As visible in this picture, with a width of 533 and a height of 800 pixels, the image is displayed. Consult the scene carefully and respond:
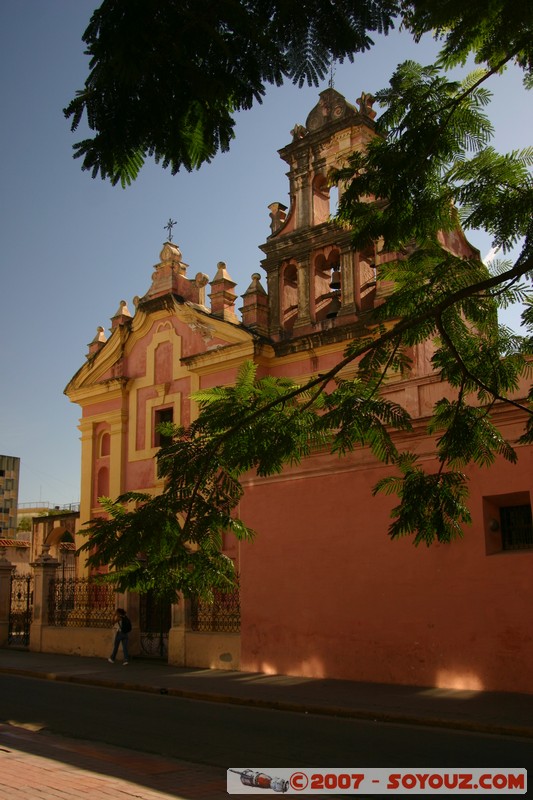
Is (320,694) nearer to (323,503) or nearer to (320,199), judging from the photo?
(323,503)

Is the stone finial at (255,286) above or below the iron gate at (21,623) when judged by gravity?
above

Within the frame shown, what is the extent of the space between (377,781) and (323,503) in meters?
8.80

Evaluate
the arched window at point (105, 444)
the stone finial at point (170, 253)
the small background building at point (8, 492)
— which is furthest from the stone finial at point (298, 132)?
the small background building at point (8, 492)

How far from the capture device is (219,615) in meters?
18.4

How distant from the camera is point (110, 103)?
4.91 m

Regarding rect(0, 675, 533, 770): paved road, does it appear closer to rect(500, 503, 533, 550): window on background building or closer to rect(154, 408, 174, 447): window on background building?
rect(500, 503, 533, 550): window on background building

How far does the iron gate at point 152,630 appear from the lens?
65.8ft

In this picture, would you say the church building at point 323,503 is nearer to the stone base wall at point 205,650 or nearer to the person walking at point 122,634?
the stone base wall at point 205,650

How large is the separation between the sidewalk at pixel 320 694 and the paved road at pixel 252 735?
1.01 feet

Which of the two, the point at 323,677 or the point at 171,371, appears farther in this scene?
the point at 171,371

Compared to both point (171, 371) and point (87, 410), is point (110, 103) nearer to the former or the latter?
point (171, 371)

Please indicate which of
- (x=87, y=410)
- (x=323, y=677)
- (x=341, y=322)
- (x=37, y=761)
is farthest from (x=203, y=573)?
(x=87, y=410)

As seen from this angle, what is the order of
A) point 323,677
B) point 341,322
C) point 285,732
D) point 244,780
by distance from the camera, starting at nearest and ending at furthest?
point 244,780
point 285,732
point 323,677
point 341,322

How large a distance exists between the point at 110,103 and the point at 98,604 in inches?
782
